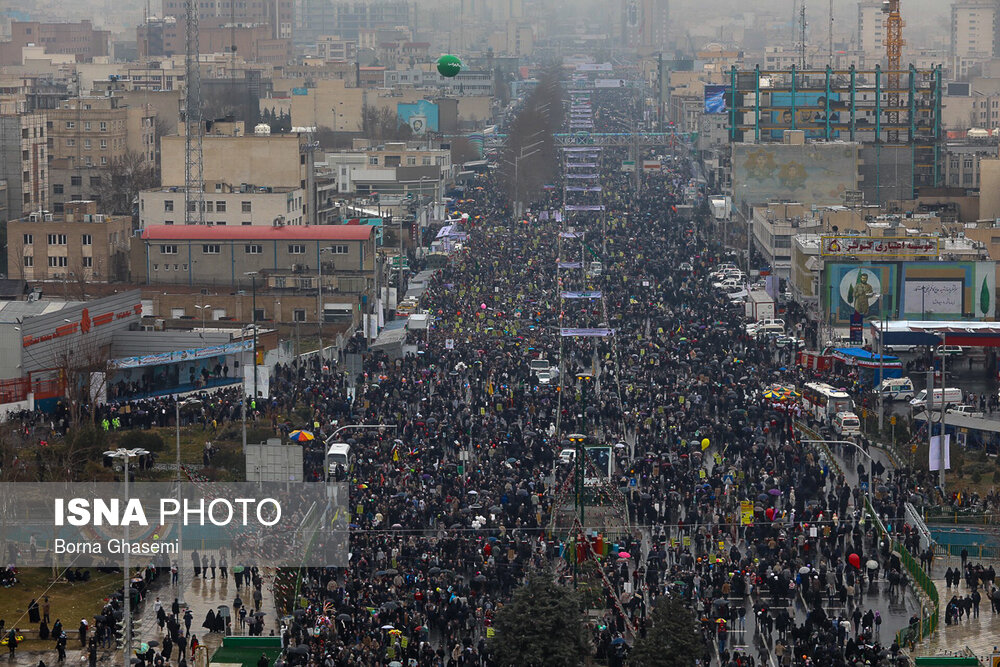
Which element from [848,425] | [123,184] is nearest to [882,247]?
[848,425]

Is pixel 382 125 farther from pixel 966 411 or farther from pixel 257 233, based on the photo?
pixel 966 411

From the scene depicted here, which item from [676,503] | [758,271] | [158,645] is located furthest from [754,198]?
[158,645]

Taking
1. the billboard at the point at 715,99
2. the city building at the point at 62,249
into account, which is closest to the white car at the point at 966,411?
the city building at the point at 62,249

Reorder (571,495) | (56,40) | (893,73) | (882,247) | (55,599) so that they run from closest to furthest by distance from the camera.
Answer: (55,599), (571,495), (882,247), (893,73), (56,40)

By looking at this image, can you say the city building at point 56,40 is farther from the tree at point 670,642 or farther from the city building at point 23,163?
the tree at point 670,642

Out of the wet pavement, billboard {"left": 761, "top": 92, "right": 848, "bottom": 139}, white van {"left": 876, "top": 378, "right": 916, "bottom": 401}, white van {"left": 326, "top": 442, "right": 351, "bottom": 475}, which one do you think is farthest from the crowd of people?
billboard {"left": 761, "top": 92, "right": 848, "bottom": 139}

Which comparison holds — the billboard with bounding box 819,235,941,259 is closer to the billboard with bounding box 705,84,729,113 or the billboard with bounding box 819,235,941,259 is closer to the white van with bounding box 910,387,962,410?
the white van with bounding box 910,387,962,410
